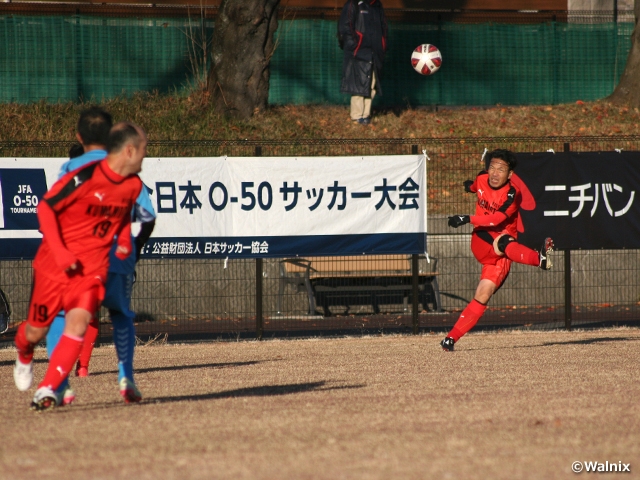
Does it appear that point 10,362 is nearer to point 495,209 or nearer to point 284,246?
point 284,246

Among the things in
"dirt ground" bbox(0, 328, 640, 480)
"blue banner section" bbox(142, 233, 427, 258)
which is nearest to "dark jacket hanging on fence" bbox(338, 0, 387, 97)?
"blue banner section" bbox(142, 233, 427, 258)

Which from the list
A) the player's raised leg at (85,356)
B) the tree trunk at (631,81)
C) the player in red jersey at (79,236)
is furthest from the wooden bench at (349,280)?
the tree trunk at (631,81)

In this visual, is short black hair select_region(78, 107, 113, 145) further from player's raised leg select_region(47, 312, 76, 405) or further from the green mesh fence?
the green mesh fence

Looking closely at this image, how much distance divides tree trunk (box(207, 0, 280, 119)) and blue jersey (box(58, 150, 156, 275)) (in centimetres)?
1338

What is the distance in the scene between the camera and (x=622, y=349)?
1061 centimetres

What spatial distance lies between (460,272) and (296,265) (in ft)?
8.37

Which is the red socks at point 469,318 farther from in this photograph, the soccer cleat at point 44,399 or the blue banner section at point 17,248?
the soccer cleat at point 44,399

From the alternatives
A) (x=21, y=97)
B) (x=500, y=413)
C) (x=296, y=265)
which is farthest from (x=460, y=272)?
(x=21, y=97)

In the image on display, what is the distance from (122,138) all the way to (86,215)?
0.54 metres

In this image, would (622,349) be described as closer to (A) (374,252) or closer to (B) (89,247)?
(A) (374,252)

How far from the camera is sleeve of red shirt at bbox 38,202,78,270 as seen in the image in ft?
19.2

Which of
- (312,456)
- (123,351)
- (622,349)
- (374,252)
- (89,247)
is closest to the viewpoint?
(312,456)

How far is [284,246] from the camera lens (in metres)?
12.0

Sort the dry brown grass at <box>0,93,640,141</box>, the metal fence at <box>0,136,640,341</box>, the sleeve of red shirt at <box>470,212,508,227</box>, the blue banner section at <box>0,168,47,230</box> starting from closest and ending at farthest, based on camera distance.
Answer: the sleeve of red shirt at <box>470,212,508,227</box> < the blue banner section at <box>0,168,47,230</box> < the metal fence at <box>0,136,640,341</box> < the dry brown grass at <box>0,93,640,141</box>
